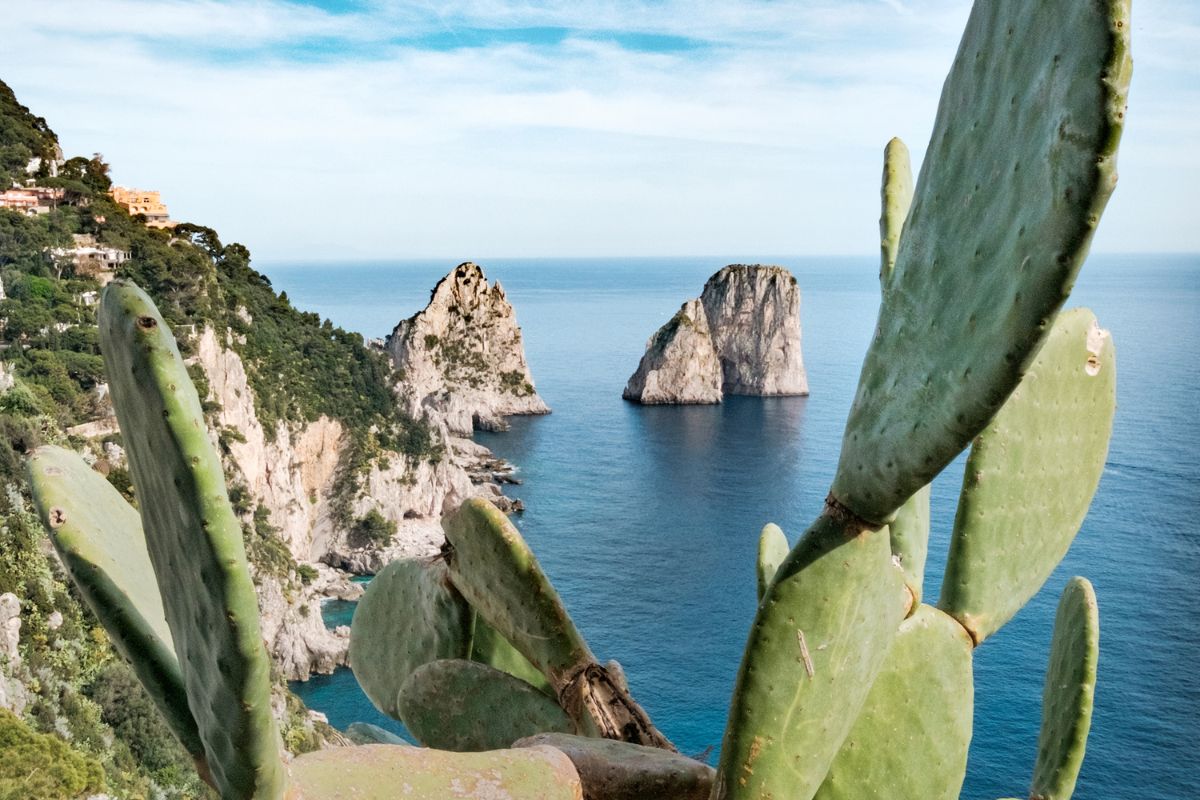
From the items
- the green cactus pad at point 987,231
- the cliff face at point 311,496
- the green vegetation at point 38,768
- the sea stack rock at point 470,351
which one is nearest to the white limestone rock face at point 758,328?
the sea stack rock at point 470,351

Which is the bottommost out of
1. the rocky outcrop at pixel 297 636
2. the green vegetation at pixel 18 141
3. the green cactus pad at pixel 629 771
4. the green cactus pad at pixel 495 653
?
the rocky outcrop at pixel 297 636

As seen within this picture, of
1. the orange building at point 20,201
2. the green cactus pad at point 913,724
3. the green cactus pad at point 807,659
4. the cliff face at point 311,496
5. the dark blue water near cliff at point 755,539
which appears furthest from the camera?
the orange building at point 20,201

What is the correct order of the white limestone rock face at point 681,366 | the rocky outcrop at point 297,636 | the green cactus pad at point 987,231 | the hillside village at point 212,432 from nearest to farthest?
the green cactus pad at point 987,231
the hillside village at point 212,432
the rocky outcrop at point 297,636
the white limestone rock face at point 681,366

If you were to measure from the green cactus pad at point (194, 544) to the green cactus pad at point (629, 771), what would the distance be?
576 mm

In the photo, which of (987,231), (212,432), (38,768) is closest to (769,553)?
(987,231)

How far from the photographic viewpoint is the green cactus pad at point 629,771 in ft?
5.69

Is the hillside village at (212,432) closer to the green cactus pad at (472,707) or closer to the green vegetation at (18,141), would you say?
the green vegetation at (18,141)

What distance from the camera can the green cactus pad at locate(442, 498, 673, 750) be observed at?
7.27 feet

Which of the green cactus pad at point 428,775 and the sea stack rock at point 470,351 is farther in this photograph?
the sea stack rock at point 470,351

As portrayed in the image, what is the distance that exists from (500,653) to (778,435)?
53457 millimetres

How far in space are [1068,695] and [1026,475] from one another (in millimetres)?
563

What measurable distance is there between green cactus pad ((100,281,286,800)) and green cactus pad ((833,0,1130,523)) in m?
0.82

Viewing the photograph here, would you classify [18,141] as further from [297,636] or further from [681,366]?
[681,366]

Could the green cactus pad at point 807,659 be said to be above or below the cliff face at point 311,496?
above
